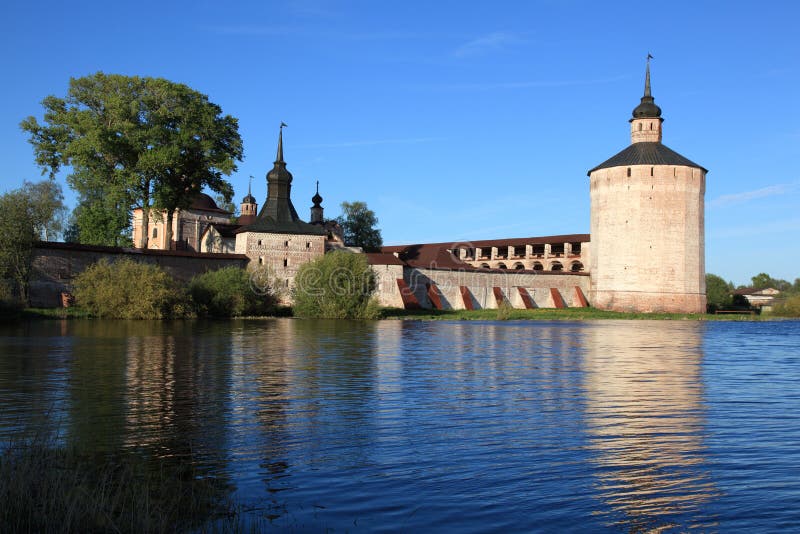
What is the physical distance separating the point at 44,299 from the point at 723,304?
151 ft

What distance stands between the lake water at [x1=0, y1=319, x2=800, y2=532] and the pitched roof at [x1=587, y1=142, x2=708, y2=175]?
1254 inches

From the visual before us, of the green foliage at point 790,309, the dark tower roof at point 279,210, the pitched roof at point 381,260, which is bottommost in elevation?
the green foliage at point 790,309

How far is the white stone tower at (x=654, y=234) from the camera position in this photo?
45.7m

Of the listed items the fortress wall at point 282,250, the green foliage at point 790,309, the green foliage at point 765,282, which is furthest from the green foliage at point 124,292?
the green foliage at point 765,282

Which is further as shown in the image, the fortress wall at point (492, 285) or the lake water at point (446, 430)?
the fortress wall at point (492, 285)

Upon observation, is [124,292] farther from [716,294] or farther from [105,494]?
[716,294]

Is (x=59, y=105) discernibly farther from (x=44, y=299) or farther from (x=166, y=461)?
(x=166, y=461)

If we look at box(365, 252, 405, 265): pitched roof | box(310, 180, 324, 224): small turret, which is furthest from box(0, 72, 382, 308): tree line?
box(310, 180, 324, 224): small turret

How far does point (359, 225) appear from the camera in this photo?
6109 centimetres

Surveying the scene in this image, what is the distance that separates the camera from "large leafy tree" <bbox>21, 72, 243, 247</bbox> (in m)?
31.5

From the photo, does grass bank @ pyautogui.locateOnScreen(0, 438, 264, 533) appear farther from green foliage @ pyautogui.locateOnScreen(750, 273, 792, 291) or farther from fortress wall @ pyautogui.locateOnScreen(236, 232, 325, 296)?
green foliage @ pyautogui.locateOnScreen(750, 273, 792, 291)

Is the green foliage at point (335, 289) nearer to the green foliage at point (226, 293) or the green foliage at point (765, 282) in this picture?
the green foliage at point (226, 293)

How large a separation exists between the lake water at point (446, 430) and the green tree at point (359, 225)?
44791mm

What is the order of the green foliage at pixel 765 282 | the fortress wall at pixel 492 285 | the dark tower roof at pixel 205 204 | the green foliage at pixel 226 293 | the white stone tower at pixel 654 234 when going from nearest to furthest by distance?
the green foliage at pixel 226 293
the fortress wall at pixel 492 285
the white stone tower at pixel 654 234
the dark tower roof at pixel 205 204
the green foliage at pixel 765 282
